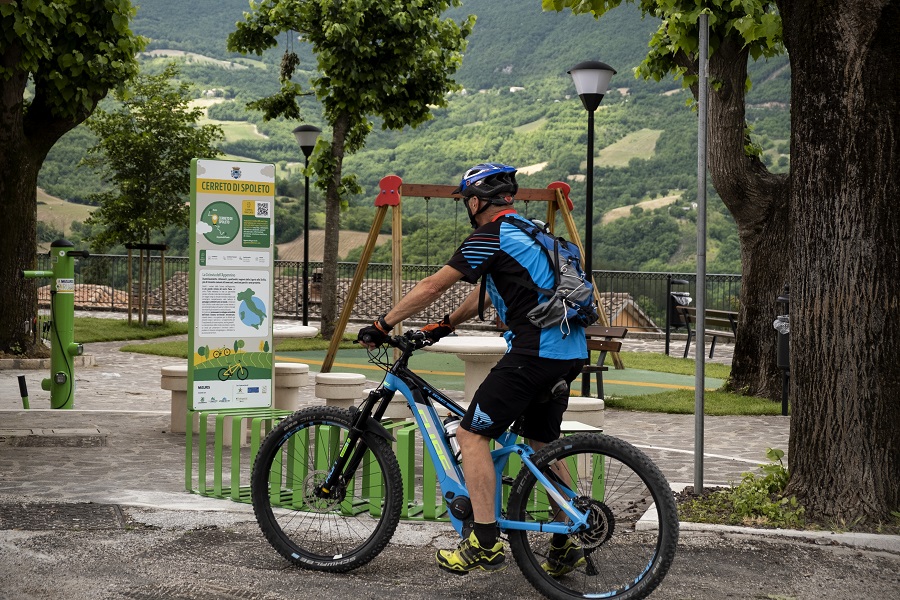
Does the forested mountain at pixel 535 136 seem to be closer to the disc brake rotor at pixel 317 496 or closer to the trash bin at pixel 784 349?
the trash bin at pixel 784 349

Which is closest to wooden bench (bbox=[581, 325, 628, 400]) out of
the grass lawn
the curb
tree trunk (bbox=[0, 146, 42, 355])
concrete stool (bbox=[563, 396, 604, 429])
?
concrete stool (bbox=[563, 396, 604, 429])

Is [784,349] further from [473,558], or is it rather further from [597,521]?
[473,558]

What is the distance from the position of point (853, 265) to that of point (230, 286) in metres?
3.92

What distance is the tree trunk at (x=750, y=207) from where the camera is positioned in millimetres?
12391

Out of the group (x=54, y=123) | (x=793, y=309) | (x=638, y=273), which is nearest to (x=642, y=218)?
(x=638, y=273)

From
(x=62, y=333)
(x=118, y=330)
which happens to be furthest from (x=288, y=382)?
A: (x=118, y=330)

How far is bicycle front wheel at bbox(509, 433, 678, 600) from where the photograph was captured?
4527mm

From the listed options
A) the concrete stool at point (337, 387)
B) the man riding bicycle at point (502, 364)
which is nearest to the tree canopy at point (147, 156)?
the concrete stool at point (337, 387)

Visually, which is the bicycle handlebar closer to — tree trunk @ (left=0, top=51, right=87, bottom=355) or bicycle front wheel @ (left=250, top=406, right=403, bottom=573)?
bicycle front wheel @ (left=250, top=406, right=403, bottom=573)

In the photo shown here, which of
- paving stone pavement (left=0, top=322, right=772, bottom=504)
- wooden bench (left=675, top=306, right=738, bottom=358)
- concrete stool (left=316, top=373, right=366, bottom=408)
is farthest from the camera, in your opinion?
wooden bench (left=675, top=306, right=738, bottom=358)

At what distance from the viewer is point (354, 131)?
21609 mm

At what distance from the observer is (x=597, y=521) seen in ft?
15.3

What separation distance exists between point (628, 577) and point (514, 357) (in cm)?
99

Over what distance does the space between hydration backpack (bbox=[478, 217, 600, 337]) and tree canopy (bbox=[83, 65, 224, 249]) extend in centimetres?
2079
